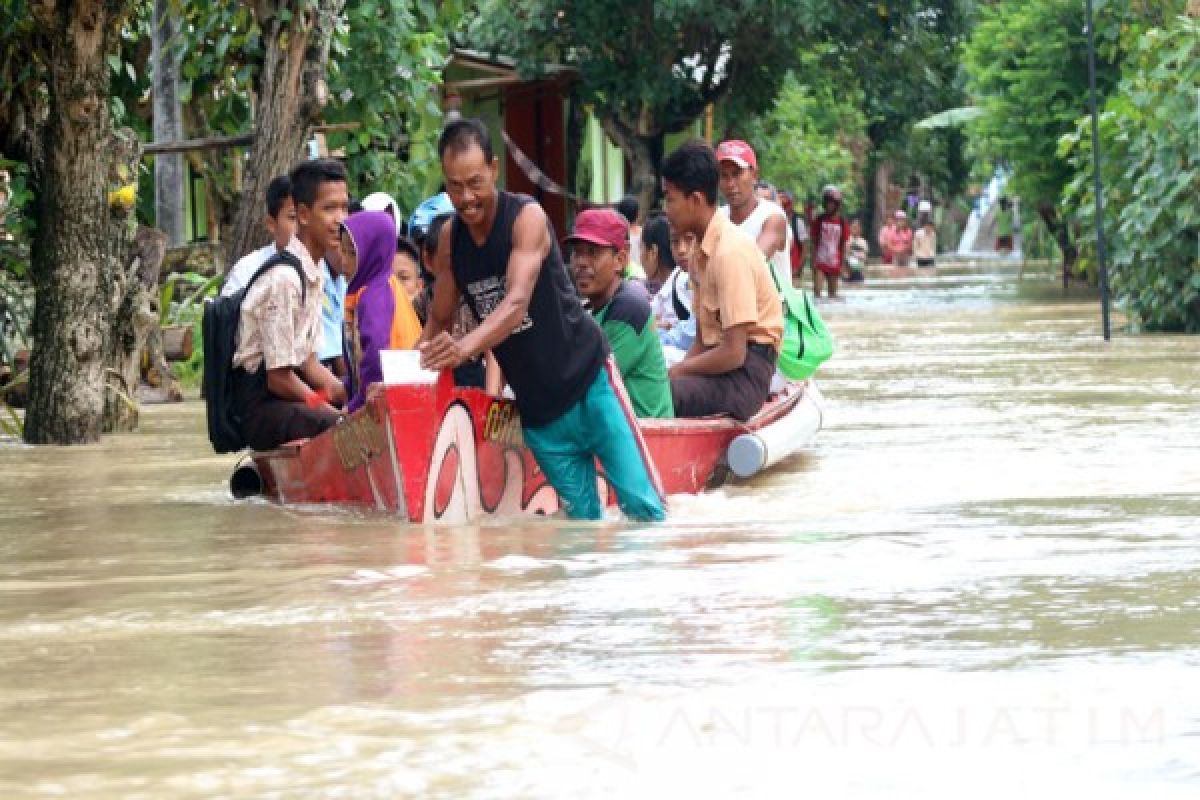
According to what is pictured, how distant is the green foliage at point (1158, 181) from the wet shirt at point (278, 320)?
1327cm

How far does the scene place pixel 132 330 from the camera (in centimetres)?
1579

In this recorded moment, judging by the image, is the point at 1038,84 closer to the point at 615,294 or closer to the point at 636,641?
the point at 615,294

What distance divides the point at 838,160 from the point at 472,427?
170ft

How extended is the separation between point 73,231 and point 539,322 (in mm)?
5638

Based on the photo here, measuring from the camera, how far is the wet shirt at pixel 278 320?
10.6 meters

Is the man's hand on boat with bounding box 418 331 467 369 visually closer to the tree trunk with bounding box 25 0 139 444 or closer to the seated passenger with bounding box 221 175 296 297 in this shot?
the seated passenger with bounding box 221 175 296 297

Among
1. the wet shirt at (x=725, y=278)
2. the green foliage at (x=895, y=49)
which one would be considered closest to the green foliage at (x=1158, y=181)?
the green foliage at (x=895, y=49)

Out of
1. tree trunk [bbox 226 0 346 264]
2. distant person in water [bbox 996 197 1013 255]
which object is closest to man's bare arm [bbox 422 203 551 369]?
tree trunk [bbox 226 0 346 264]

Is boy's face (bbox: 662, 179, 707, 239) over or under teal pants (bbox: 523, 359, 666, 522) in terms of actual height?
over

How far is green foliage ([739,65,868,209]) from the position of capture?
47.9 meters

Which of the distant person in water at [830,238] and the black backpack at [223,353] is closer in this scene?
the black backpack at [223,353]

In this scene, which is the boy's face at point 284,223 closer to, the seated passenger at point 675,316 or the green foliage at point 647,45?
the seated passenger at point 675,316

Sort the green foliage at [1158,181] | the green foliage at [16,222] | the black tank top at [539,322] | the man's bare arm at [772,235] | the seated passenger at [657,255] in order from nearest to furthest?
the black tank top at [539,322], the man's bare arm at [772,235], the seated passenger at [657,255], the green foliage at [16,222], the green foliage at [1158,181]

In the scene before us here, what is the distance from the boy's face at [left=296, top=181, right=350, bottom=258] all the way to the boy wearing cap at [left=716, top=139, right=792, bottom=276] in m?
2.92
